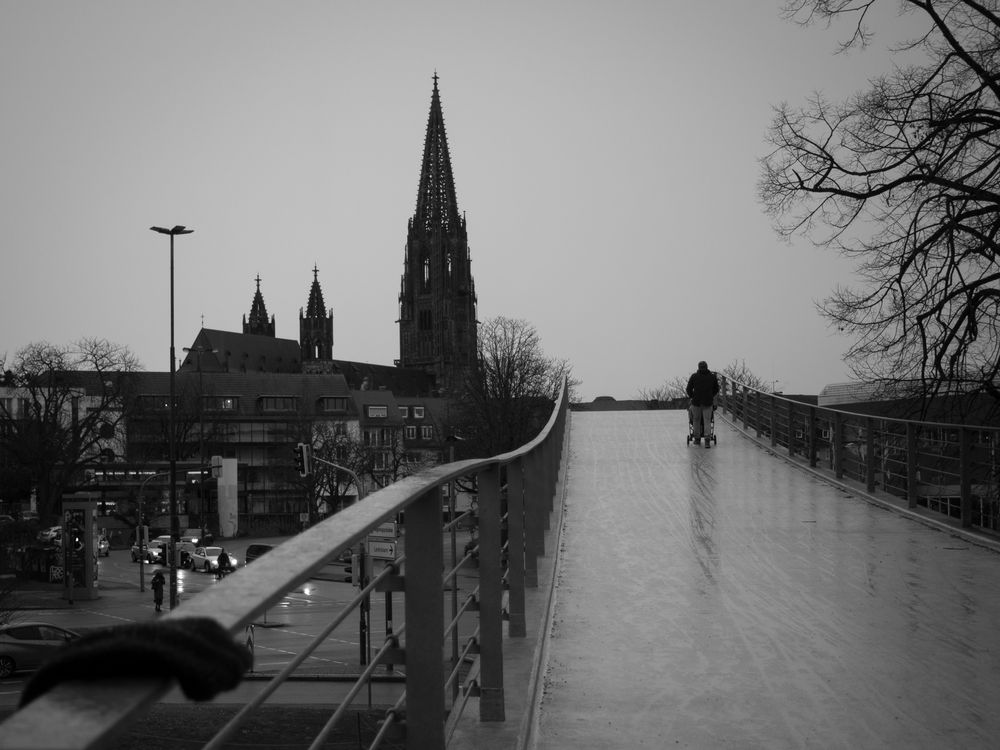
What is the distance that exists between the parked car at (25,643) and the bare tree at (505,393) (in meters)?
24.8

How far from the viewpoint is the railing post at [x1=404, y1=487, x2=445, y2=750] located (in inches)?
121

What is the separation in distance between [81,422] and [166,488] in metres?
17.8

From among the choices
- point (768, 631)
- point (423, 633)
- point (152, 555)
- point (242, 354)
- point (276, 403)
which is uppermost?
point (242, 354)

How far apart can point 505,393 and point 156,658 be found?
54.0 metres

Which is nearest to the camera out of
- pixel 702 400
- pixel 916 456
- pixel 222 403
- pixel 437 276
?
pixel 916 456

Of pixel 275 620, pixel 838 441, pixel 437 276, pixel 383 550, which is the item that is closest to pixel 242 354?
pixel 437 276

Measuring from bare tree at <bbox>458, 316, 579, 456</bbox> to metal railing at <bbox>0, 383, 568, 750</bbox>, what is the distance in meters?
43.5

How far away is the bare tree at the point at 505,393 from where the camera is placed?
169 ft

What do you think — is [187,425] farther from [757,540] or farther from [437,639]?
[437,639]

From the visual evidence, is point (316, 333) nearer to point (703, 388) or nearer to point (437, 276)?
point (437, 276)

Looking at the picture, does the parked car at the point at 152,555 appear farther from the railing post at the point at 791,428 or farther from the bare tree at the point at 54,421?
the railing post at the point at 791,428

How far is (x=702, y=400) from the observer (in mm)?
24203

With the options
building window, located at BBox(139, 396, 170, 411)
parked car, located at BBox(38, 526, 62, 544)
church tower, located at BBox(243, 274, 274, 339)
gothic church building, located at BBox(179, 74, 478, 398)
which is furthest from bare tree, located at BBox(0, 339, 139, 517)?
church tower, located at BBox(243, 274, 274, 339)

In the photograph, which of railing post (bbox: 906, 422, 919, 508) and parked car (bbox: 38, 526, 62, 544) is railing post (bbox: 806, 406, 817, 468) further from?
parked car (bbox: 38, 526, 62, 544)
